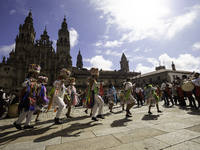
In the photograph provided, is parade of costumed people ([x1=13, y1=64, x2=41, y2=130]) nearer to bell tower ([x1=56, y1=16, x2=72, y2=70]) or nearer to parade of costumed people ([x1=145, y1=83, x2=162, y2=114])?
parade of costumed people ([x1=145, y1=83, x2=162, y2=114])

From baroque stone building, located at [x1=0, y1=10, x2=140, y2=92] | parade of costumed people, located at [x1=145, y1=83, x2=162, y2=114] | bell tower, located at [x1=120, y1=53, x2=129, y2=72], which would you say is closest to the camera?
parade of costumed people, located at [x1=145, y1=83, x2=162, y2=114]

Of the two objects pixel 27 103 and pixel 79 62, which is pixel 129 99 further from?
pixel 79 62

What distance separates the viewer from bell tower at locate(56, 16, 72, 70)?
139ft

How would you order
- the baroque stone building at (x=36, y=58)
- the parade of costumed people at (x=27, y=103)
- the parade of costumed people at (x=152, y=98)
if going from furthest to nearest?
the baroque stone building at (x=36, y=58) → the parade of costumed people at (x=152, y=98) → the parade of costumed people at (x=27, y=103)

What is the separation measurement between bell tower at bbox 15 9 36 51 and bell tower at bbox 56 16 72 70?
37.7 ft

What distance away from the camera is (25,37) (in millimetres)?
43781

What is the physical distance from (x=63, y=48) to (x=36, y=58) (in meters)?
11.7

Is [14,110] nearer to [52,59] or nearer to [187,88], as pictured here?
[187,88]

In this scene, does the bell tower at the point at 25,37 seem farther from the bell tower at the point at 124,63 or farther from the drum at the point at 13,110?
the bell tower at the point at 124,63

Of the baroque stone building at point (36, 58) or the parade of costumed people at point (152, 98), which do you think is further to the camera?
the baroque stone building at point (36, 58)

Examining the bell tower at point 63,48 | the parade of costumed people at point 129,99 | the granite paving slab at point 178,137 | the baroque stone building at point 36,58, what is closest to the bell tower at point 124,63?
the baroque stone building at point 36,58

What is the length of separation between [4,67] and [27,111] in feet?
143

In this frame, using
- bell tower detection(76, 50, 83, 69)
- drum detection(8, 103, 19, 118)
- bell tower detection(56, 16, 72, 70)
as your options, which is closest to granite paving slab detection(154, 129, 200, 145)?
drum detection(8, 103, 19, 118)

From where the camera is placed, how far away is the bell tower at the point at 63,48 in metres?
42.3
